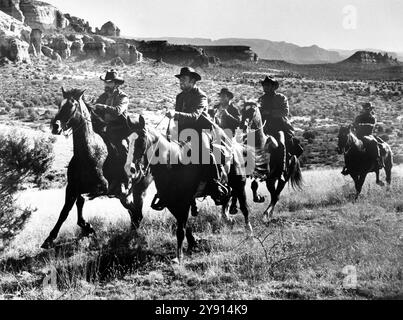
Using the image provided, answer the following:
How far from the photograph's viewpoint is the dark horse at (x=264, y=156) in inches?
330

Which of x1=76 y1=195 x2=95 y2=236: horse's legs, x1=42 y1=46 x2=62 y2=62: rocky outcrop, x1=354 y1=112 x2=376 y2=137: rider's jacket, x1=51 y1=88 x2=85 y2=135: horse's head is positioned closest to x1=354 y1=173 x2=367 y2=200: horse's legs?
x1=354 y1=112 x2=376 y2=137: rider's jacket

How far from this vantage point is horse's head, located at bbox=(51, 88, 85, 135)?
21.4 feet

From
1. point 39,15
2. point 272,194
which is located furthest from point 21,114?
point 39,15

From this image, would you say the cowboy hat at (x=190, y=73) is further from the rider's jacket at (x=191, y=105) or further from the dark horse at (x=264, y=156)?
the dark horse at (x=264, y=156)

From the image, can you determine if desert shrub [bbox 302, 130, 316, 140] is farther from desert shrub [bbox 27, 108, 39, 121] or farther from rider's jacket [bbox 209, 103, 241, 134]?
rider's jacket [bbox 209, 103, 241, 134]

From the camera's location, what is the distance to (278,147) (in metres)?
9.32

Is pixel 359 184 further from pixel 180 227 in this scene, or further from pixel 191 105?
pixel 180 227

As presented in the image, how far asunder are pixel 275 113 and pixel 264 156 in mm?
1064

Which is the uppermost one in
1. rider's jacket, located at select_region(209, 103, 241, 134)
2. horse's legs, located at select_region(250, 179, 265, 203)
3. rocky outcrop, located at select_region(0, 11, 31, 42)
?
rocky outcrop, located at select_region(0, 11, 31, 42)

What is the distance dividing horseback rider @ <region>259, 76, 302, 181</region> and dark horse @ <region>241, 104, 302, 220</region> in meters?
0.18

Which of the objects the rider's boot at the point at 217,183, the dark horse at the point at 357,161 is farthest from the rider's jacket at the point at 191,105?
the dark horse at the point at 357,161

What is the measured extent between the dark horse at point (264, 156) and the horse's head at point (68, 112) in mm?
3087

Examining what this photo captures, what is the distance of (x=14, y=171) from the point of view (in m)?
7.99

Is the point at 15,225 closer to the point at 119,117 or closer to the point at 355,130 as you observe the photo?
the point at 119,117
